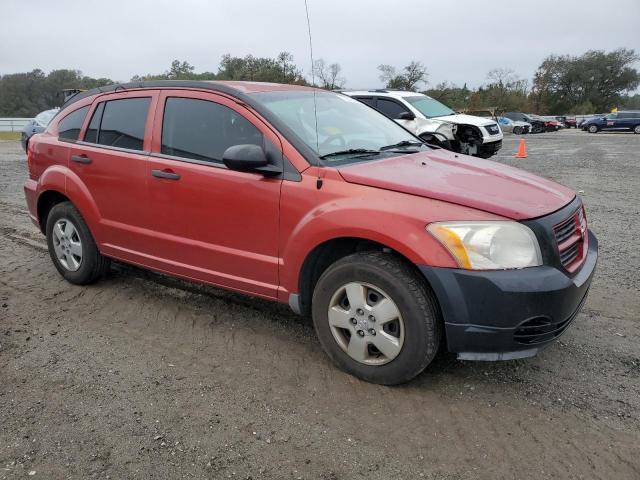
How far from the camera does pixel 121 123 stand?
Result: 412cm

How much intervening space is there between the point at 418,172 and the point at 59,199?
3362 mm

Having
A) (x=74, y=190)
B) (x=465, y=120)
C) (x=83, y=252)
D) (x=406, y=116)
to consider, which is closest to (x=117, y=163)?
(x=74, y=190)

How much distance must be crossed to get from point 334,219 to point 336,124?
41.8 inches

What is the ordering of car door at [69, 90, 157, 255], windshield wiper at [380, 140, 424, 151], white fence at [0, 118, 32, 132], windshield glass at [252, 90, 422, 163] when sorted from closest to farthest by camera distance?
1. windshield glass at [252, 90, 422, 163]
2. windshield wiper at [380, 140, 424, 151]
3. car door at [69, 90, 157, 255]
4. white fence at [0, 118, 32, 132]

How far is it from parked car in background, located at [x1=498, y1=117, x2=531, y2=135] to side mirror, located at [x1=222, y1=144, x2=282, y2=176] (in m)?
36.3

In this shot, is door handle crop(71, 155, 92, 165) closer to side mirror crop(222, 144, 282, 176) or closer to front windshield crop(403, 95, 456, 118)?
side mirror crop(222, 144, 282, 176)

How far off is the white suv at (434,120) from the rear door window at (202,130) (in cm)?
821

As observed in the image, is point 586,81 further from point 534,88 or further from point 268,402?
point 268,402

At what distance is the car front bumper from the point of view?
8.43ft

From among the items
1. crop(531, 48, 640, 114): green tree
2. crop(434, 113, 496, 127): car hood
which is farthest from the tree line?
crop(434, 113, 496, 127): car hood

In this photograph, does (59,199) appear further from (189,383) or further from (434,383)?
(434,383)

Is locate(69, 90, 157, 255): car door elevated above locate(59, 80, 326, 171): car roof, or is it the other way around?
locate(59, 80, 326, 171): car roof

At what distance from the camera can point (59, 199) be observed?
470cm

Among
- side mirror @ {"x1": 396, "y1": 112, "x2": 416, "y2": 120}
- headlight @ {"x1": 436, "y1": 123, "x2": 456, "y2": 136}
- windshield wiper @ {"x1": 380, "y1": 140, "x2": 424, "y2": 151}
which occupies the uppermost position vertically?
windshield wiper @ {"x1": 380, "y1": 140, "x2": 424, "y2": 151}
